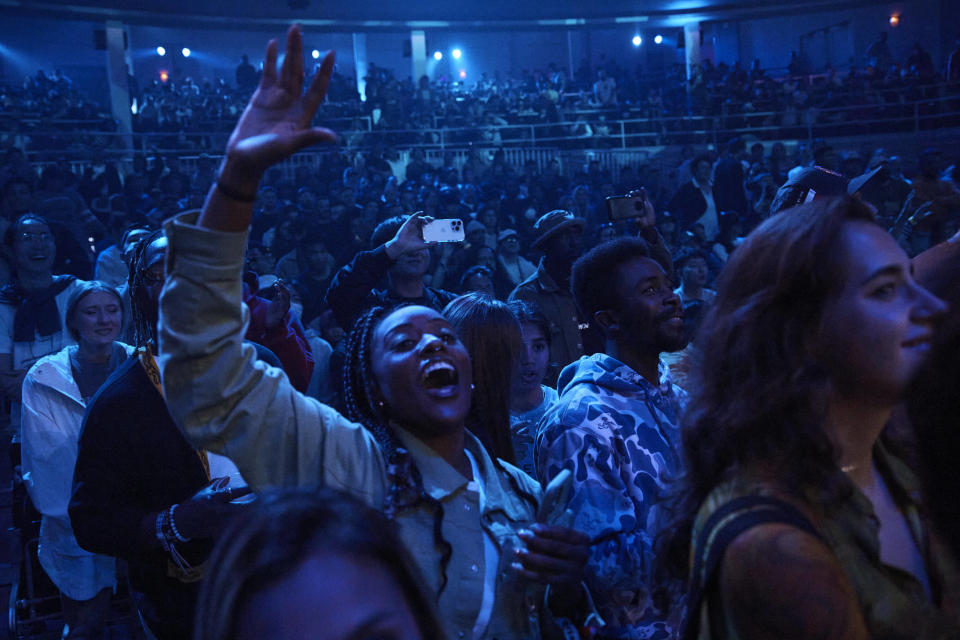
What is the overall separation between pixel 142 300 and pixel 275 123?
1281 millimetres

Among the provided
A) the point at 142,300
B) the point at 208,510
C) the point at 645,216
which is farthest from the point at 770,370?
the point at 645,216

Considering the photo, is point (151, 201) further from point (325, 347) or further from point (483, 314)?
point (483, 314)

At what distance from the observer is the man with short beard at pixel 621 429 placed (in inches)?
77.1

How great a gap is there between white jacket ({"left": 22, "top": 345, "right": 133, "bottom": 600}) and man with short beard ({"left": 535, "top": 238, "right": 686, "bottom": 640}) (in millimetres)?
2095

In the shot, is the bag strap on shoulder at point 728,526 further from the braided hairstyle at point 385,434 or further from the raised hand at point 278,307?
the raised hand at point 278,307

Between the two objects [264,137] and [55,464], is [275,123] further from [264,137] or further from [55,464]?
[55,464]

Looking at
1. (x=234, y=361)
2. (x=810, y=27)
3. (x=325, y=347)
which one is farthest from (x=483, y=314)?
(x=810, y=27)

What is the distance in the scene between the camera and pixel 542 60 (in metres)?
29.0

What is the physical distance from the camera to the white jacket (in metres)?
3.38

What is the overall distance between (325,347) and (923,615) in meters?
4.12

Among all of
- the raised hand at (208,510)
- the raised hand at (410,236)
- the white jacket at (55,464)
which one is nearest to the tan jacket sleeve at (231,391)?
the raised hand at (208,510)

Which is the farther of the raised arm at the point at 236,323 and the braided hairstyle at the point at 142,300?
the braided hairstyle at the point at 142,300

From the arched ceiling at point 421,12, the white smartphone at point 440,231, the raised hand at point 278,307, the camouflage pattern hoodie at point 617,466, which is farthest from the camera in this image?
the arched ceiling at point 421,12

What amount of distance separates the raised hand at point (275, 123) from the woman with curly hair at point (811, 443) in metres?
0.75
